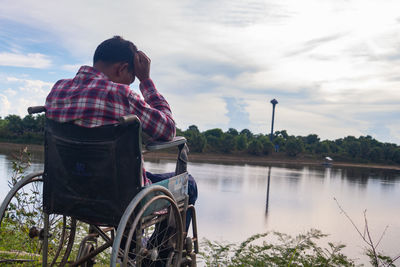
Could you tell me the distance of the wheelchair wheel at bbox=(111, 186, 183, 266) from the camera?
58.6 inches

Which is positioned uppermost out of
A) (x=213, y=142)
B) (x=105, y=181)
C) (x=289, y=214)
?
(x=213, y=142)

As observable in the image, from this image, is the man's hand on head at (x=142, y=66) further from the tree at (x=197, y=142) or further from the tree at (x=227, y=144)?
the tree at (x=227, y=144)

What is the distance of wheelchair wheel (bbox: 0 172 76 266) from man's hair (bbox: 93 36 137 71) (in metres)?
0.69

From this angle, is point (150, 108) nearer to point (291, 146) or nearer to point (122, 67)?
point (122, 67)

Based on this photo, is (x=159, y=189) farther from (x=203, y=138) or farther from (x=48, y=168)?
(x=203, y=138)

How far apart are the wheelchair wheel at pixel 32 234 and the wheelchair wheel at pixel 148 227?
1.45 ft

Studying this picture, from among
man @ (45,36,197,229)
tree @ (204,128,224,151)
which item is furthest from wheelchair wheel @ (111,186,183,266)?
tree @ (204,128,224,151)

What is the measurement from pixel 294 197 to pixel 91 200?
11677 mm

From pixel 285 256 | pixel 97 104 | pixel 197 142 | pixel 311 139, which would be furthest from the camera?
pixel 311 139

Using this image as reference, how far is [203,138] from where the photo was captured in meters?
36.2

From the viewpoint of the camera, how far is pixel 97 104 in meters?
1.61

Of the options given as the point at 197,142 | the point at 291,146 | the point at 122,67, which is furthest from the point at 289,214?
the point at 291,146

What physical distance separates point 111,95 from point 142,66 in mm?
350

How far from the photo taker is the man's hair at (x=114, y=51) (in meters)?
1.81
